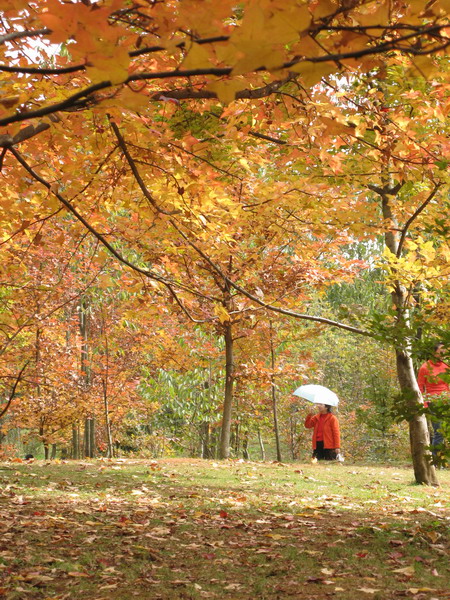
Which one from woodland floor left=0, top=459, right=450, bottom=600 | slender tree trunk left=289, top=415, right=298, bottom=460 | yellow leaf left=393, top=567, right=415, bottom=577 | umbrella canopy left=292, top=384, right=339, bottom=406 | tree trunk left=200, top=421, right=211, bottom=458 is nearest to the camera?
woodland floor left=0, top=459, right=450, bottom=600

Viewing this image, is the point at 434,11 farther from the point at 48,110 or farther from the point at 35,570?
the point at 35,570

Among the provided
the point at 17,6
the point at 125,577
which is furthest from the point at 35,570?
the point at 17,6

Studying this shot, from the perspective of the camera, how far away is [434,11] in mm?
1546

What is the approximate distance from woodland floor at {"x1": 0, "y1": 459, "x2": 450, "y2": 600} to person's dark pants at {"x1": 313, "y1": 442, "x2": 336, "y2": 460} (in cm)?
411

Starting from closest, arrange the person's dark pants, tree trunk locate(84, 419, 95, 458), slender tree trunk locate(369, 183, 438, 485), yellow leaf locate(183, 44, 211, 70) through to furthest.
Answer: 1. yellow leaf locate(183, 44, 211, 70)
2. slender tree trunk locate(369, 183, 438, 485)
3. the person's dark pants
4. tree trunk locate(84, 419, 95, 458)

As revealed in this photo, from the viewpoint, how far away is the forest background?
1.48 m

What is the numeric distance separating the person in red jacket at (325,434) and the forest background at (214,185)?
3.13 ft

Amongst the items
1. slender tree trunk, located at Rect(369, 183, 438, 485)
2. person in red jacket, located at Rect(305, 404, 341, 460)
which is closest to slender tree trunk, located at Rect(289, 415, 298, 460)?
person in red jacket, located at Rect(305, 404, 341, 460)

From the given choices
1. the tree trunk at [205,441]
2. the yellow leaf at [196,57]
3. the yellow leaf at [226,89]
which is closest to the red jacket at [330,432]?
the tree trunk at [205,441]

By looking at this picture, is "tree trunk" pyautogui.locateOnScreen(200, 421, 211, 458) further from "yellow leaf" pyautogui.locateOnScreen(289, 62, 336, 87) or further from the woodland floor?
"yellow leaf" pyautogui.locateOnScreen(289, 62, 336, 87)

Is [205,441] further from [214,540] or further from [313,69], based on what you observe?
[313,69]

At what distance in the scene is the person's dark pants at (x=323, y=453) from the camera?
32.4 ft

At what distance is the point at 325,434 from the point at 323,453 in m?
0.48

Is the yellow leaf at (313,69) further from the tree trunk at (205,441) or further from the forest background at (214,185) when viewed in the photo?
the tree trunk at (205,441)
